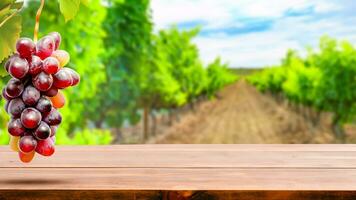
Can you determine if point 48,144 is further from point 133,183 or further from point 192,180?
point 192,180

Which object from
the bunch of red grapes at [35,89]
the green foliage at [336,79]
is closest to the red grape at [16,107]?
the bunch of red grapes at [35,89]

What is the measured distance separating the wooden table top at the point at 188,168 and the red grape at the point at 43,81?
0.19m

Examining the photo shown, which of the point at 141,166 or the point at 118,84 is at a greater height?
the point at 118,84

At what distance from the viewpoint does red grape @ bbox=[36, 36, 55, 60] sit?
Result: 1.10 metres

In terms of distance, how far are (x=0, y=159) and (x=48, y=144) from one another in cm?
49

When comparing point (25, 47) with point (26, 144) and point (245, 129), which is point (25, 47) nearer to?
point (26, 144)

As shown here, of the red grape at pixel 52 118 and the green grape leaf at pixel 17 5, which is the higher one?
the green grape leaf at pixel 17 5

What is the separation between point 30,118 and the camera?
42.6 inches

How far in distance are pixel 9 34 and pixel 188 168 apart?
1.61 ft

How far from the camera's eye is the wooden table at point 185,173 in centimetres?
109

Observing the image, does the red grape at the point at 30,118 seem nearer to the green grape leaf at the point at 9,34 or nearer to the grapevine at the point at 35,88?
the grapevine at the point at 35,88

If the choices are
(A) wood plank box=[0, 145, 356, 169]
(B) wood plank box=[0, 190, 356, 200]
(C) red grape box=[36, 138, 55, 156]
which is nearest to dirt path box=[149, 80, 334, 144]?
(A) wood plank box=[0, 145, 356, 169]

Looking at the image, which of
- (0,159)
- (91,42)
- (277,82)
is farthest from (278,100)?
(0,159)

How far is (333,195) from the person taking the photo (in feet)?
3.57
